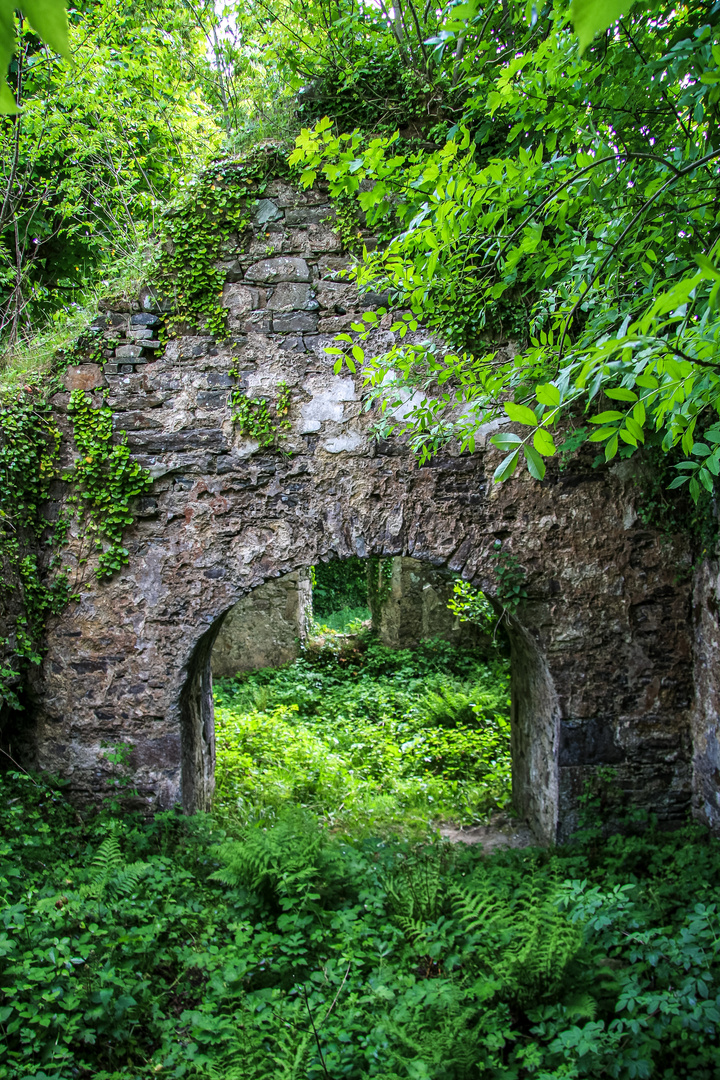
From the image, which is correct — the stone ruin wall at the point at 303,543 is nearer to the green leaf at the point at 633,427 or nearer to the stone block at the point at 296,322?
the stone block at the point at 296,322

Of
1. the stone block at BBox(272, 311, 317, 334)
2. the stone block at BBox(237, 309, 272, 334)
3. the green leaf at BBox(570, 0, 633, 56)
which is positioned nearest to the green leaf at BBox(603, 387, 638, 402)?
the green leaf at BBox(570, 0, 633, 56)

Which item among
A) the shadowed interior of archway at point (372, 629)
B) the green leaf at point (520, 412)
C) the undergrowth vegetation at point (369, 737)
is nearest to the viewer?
the green leaf at point (520, 412)

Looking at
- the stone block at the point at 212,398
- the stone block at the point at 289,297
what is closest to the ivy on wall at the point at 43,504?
the stone block at the point at 212,398

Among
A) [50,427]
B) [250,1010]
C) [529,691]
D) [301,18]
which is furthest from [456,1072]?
[301,18]

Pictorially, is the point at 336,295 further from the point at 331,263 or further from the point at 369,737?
the point at 369,737

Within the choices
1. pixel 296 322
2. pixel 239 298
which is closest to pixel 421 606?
pixel 296 322

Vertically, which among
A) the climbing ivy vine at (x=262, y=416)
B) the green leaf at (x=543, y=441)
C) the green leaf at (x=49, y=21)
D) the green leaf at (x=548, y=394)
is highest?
the climbing ivy vine at (x=262, y=416)

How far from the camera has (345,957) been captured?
2504mm

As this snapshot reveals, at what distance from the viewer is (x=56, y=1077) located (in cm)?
193

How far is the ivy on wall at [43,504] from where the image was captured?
11.7 ft

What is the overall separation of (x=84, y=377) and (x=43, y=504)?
0.81 metres

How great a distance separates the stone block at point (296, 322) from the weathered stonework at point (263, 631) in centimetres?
509

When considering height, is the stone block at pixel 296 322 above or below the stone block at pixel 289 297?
below

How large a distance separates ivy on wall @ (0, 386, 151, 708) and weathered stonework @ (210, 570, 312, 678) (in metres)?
4.59
